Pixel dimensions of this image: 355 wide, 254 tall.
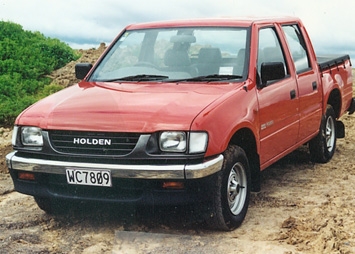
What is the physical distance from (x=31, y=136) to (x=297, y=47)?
3570mm

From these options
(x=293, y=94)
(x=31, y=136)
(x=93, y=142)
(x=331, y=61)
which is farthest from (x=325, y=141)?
(x=31, y=136)

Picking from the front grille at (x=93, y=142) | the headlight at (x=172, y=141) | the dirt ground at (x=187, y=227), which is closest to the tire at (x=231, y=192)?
the dirt ground at (x=187, y=227)

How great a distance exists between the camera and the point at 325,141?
844cm

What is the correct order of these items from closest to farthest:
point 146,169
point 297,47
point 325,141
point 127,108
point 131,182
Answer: point 146,169 → point 131,182 → point 127,108 → point 297,47 → point 325,141

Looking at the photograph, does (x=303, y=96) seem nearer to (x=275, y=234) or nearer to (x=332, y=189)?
(x=332, y=189)

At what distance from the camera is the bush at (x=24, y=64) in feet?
42.9

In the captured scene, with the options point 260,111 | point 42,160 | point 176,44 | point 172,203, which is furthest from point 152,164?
point 176,44

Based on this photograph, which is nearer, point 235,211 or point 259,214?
point 235,211

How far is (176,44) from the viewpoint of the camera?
6633mm

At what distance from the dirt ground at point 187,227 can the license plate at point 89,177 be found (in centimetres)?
48

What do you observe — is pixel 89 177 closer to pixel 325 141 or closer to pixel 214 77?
pixel 214 77

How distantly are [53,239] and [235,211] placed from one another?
1.52 meters

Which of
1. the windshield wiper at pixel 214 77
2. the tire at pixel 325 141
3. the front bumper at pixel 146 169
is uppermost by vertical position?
the windshield wiper at pixel 214 77

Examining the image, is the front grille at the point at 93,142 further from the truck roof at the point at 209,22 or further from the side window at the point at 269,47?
the truck roof at the point at 209,22
